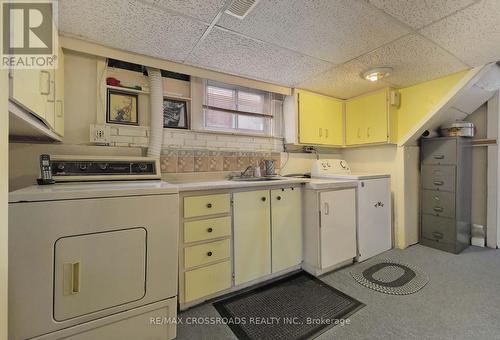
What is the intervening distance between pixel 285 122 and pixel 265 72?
753 mm

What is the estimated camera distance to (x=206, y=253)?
66.3 inches

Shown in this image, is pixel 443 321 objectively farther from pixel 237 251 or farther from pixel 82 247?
pixel 82 247

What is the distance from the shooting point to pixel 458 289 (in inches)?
72.5

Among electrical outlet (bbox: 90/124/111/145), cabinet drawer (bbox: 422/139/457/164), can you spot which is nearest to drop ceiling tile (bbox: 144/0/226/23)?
electrical outlet (bbox: 90/124/111/145)

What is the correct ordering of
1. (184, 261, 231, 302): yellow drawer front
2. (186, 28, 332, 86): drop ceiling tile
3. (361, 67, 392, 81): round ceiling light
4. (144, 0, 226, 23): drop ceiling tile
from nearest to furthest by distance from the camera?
1. (144, 0, 226, 23): drop ceiling tile
2. (184, 261, 231, 302): yellow drawer front
3. (186, 28, 332, 86): drop ceiling tile
4. (361, 67, 392, 81): round ceiling light

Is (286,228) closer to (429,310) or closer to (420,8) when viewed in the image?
(429,310)

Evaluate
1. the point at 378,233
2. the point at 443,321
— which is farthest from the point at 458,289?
the point at 378,233

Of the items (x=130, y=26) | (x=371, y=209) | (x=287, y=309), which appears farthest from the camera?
(x=371, y=209)

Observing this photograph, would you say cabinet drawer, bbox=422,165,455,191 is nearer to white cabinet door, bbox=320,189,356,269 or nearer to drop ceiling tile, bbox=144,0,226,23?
white cabinet door, bbox=320,189,356,269

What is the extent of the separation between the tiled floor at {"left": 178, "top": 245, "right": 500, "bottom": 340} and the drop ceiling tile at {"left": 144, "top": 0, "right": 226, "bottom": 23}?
211 cm

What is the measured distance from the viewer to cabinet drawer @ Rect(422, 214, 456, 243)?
259 cm

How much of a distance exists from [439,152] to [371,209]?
121cm

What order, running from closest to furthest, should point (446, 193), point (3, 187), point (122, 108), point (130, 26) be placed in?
point (3, 187) < point (130, 26) < point (122, 108) < point (446, 193)

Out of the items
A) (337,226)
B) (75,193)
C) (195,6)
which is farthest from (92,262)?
(337,226)
